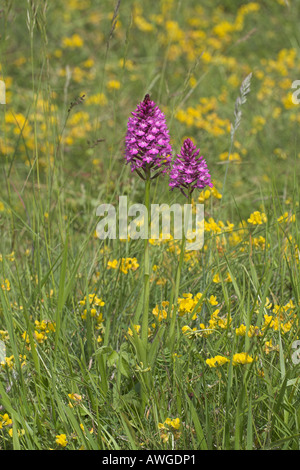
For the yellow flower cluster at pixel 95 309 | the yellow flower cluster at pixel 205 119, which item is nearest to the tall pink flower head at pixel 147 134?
the yellow flower cluster at pixel 95 309

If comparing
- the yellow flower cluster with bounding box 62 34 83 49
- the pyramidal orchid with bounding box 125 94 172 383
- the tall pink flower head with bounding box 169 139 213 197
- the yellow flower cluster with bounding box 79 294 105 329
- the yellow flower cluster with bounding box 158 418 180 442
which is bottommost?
the yellow flower cluster with bounding box 158 418 180 442

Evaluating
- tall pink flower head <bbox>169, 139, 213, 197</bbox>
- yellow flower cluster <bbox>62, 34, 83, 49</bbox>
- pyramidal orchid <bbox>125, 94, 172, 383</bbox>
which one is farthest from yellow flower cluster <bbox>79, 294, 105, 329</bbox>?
yellow flower cluster <bbox>62, 34, 83, 49</bbox>

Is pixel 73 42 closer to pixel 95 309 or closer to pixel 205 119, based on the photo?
pixel 205 119

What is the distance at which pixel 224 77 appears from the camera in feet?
20.2

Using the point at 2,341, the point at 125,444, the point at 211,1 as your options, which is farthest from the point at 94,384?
the point at 211,1

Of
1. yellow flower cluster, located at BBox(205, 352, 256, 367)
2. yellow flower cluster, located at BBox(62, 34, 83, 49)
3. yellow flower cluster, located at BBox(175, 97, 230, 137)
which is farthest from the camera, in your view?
yellow flower cluster, located at BBox(62, 34, 83, 49)

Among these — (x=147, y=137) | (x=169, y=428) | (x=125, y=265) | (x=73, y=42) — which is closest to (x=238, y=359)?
(x=169, y=428)

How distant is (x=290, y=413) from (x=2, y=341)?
38.5 inches

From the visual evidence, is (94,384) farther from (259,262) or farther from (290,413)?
(259,262)

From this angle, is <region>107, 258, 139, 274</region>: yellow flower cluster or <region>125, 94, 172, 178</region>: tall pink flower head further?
<region>107, 258, 139, 274</region>: yellow flower cluster

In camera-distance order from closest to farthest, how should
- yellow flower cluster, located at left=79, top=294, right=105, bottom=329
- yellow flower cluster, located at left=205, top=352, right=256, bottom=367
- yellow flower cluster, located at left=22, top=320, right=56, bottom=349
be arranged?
1. yellow flower cluster, located at left=205, top=352, right=256, bottom=367
2. yellow flower cluster, located at left=22, top=320, right=56, bottom=349
3. yellow flower cluster, located at left=79, top=294, right=105, bottom=329

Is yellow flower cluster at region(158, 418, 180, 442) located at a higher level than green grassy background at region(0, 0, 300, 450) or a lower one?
lower

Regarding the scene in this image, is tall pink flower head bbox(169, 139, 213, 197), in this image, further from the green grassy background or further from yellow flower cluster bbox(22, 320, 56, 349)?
yellow flower cluster bbox(22, 320, 56, 349)

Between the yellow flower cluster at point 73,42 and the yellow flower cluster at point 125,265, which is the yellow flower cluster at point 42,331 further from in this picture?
the yellow flower cluster at point 73,42
